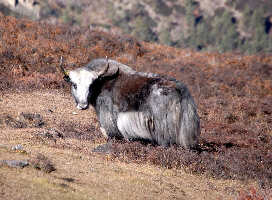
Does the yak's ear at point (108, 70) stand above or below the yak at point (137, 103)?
above

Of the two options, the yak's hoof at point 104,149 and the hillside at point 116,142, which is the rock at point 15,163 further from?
the yak's hoof at point 104,149

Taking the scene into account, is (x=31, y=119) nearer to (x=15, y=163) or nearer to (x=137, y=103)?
(x=137, y=103)

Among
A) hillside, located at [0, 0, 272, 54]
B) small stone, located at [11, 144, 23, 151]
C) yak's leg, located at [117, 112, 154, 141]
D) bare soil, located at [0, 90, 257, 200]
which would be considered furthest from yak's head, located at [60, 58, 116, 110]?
hillside, located at [0, 0, 272, 54]

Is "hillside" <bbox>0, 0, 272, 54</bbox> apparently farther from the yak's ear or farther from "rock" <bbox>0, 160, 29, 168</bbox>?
"rock" <bbox>0, 160, 29, 168</bbox>

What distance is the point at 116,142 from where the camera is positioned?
8500mm

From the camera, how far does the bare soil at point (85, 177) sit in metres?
5.44

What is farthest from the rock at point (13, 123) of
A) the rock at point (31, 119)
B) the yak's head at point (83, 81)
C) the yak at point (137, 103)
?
the yak's head at point (83, 81)

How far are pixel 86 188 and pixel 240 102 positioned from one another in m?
11.5

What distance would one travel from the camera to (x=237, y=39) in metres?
60.0

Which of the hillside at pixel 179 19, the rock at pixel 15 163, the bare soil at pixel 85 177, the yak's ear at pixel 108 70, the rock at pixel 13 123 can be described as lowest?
the bare soil at pixel 85 177

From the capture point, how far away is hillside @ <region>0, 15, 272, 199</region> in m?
6.14

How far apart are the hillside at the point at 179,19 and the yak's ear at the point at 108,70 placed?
4760 cm

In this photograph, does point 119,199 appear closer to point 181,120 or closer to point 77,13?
point 181,120

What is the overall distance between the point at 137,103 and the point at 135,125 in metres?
0.45
